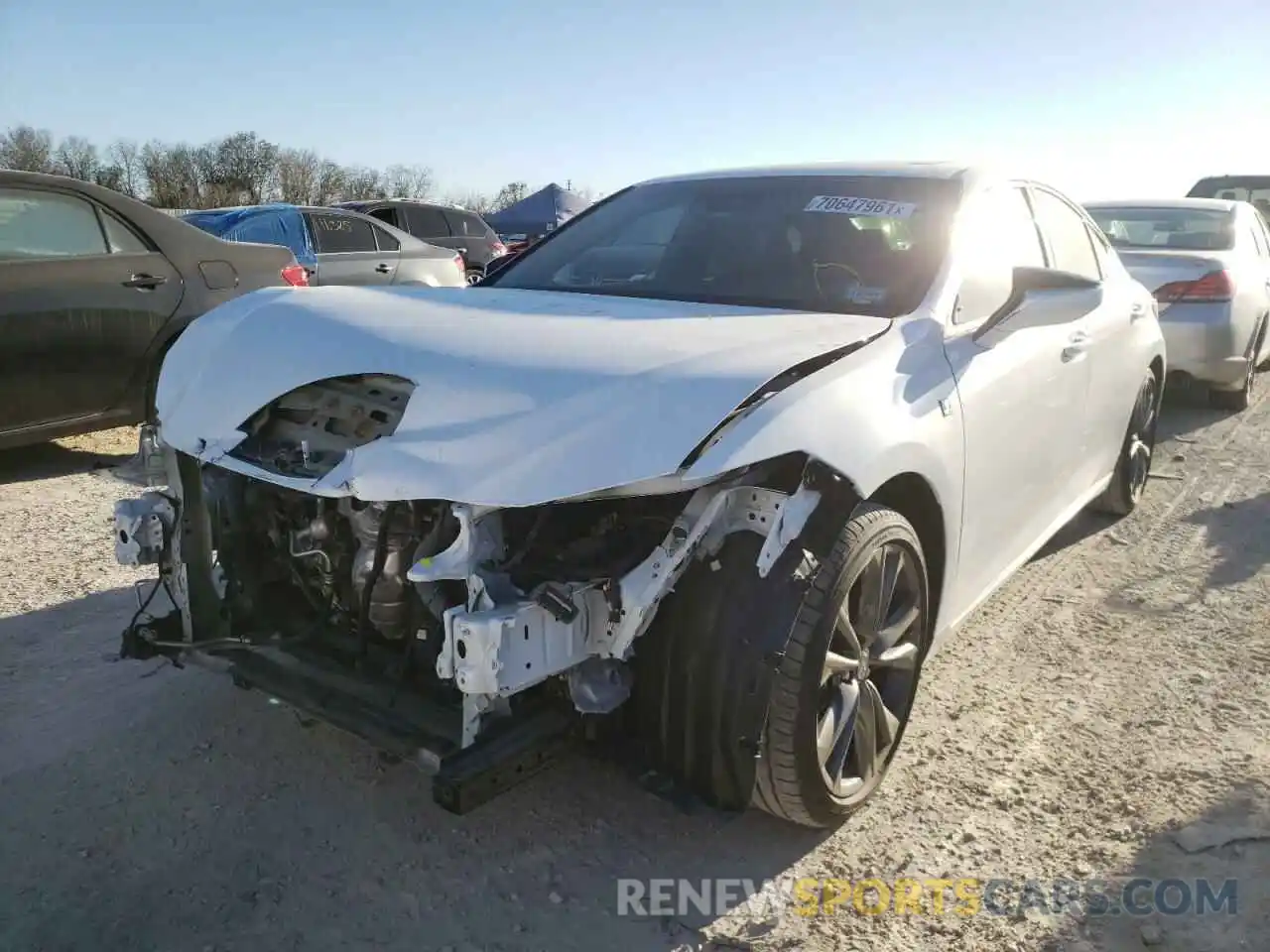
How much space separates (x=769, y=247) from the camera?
134 inches

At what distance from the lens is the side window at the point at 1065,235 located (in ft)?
12.9

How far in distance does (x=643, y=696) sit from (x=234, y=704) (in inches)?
61.7

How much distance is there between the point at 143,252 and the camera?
19.1ft

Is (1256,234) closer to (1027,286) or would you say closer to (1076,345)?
(1076,345)

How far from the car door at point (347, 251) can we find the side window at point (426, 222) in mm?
5984

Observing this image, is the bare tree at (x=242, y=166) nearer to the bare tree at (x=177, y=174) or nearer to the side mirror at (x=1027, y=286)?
the bare tree at (x=177, y=174)

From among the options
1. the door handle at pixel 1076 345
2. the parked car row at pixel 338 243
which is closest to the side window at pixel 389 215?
the parked car row at pixel 338 243

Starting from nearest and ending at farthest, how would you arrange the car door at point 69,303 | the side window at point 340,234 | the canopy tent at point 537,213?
the car door at point 69,303 < the side window at point 340,234 < the canopy tent at point 537,213

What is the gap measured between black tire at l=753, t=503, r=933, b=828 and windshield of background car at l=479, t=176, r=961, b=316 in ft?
2.56

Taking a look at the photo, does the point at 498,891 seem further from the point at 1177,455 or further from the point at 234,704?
the point at 1177,455

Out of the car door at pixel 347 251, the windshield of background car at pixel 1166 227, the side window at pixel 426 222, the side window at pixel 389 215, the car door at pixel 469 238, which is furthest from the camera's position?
the car door at pixel 469 238

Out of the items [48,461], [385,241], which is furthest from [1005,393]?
[385,241]

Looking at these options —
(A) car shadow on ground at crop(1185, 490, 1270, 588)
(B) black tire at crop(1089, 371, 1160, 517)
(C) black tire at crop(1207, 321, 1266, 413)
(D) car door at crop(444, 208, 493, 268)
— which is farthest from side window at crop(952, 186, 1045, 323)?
(D) car door at crop(444, 208, 493, 268)

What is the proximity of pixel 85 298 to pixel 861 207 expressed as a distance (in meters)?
4.30
